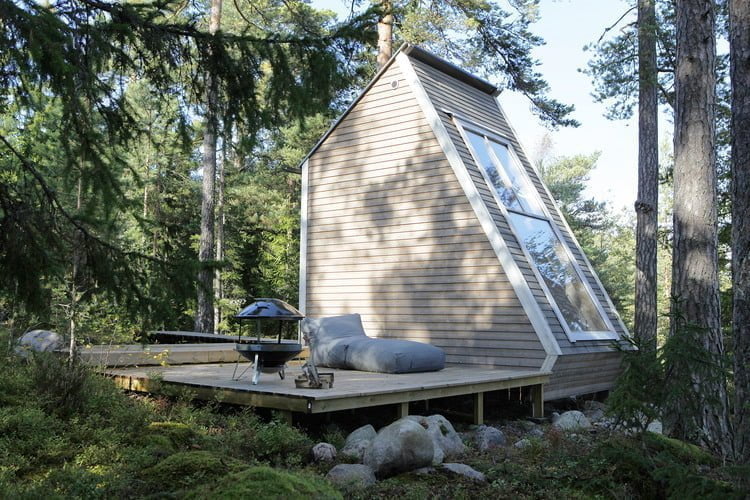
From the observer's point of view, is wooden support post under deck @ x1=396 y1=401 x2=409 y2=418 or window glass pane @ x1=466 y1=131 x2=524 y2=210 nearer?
wooden support post under deck @ x1=396 y1=401 x2=409 y2=418

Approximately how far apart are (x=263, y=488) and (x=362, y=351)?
513 centimetres

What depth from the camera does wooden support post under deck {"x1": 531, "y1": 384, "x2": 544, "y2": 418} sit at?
7.93m

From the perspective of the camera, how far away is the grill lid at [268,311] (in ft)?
19.7

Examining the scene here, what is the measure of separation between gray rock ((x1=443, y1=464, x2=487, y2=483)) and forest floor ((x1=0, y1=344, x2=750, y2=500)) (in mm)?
76

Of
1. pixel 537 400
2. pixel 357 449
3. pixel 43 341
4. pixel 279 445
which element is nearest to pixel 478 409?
pixel 537 400

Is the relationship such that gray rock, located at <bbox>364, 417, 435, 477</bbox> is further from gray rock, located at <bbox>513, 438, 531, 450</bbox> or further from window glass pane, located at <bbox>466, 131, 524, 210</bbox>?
window glass pane, located at <bbox>466, 131, 524, 210</bbox>

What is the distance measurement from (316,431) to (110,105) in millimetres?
3377

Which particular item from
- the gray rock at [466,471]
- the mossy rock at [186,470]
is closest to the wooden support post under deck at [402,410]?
the gray rock at [466,471]

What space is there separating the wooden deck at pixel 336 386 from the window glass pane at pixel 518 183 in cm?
288

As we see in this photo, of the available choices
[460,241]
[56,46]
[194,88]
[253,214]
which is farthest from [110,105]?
[253,214]

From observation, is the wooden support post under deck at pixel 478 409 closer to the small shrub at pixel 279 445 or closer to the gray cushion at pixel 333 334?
the gray cushion at pixel 333 334

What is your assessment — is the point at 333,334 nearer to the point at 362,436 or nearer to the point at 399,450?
the point at 362,436

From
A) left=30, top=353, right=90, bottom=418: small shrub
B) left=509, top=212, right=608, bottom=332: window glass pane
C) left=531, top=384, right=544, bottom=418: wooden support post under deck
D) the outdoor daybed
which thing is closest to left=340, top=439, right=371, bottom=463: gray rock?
left=30, top=353, right=90, bottom=418: small shrub

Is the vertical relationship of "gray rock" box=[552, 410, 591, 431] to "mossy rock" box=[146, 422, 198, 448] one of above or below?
below
